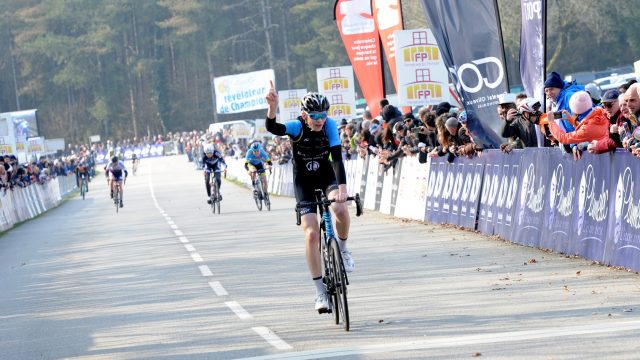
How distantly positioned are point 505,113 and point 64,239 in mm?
13223

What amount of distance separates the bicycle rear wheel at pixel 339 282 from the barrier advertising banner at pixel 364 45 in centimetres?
1995

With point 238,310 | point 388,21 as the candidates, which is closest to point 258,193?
point 388,21

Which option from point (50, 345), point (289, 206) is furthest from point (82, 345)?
point (289, 206)

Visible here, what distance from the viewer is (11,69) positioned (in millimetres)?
127812

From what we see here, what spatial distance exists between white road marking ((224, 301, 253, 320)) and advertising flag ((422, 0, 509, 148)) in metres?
7.04

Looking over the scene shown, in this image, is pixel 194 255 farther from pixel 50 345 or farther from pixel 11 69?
pixel 11 69

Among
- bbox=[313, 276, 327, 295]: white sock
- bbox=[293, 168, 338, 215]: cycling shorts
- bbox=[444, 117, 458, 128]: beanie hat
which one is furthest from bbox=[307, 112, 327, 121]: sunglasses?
bbox=[444, 117, 458, 128]: beanie hat

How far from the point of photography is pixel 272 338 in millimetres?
9836

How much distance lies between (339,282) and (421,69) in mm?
16242

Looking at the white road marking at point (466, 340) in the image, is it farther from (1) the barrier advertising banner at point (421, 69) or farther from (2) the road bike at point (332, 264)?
(1) the barrier advertising banner at point (421, 69)

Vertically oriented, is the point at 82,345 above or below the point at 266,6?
below

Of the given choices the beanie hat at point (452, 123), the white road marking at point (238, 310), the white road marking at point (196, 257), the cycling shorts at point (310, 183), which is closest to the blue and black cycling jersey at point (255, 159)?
the white road marking at point (196, 257)

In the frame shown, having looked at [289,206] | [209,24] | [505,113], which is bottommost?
[289,206]

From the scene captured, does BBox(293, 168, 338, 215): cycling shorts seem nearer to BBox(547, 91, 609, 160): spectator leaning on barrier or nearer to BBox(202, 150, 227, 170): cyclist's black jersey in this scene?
BBox(547, 91, 609, 160): spectator leaning on barrier
